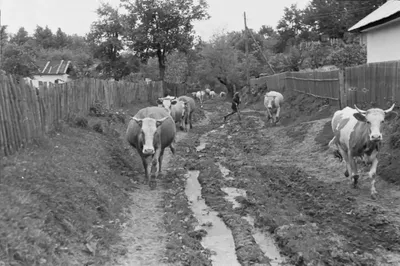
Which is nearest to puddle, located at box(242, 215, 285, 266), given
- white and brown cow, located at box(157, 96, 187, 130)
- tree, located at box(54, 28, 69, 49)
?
white and brown cow, located at box(157, 96, 187, 130)

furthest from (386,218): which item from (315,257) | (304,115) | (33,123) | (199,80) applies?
(199,80)

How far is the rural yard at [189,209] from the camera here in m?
6.36

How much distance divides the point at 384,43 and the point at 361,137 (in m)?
13.8

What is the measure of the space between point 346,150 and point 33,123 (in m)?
7.28

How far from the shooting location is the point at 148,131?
435 inches

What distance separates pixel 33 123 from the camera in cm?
1034

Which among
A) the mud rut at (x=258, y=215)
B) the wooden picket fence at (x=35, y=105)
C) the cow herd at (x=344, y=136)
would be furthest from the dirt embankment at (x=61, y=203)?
the cow herd at (x=344, y=136)

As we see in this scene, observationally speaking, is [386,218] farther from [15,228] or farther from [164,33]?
[164,33]

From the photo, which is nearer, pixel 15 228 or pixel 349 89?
pixel 15 228

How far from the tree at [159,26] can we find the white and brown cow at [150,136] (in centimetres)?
2569

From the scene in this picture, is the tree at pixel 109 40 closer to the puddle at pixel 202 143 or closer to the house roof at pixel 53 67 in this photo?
the house roof at pixel 53 67

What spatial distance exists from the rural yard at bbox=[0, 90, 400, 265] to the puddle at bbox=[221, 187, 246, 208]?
25 millimetres

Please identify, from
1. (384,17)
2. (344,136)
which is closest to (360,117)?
(344,136)

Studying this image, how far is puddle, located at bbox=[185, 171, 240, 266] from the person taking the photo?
22.0ft
